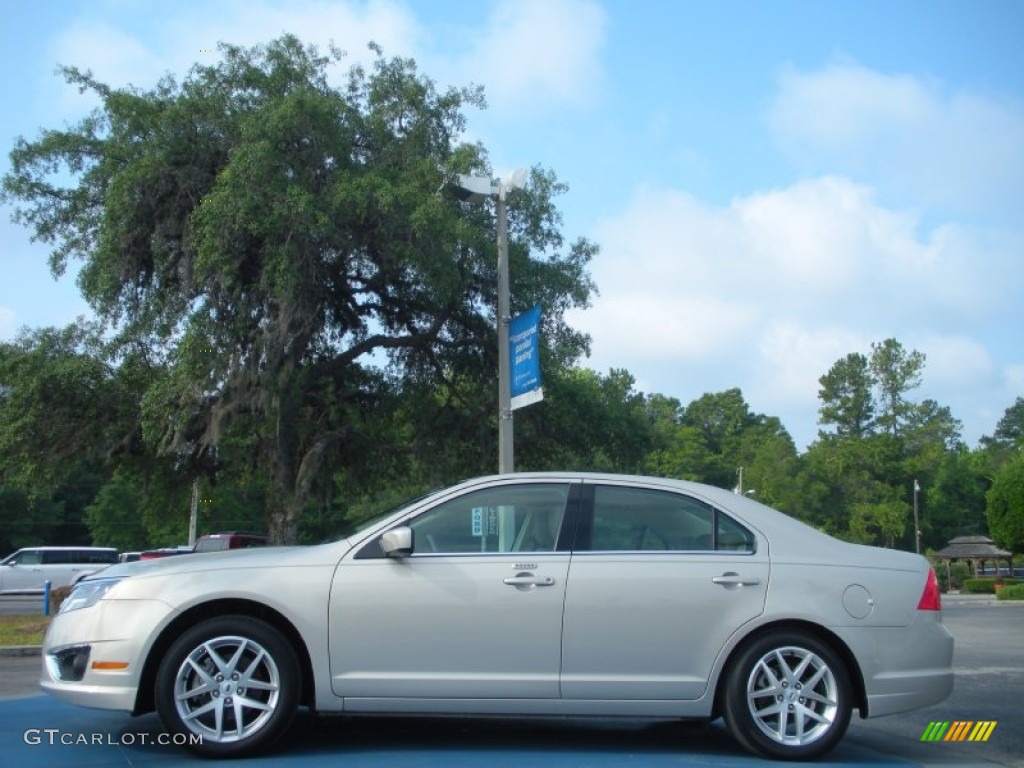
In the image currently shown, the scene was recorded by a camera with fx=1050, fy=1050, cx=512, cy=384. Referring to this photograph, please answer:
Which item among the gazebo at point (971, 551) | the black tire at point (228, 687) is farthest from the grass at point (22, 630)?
the gazebo at point (971, 551)

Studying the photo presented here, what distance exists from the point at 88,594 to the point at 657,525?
3.24m

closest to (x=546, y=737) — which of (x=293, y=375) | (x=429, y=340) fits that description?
(x=293, y=375)

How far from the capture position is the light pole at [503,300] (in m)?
12.7

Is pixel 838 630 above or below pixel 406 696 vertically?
above

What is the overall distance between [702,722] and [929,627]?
5.71 feet

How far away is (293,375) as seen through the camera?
20188 millimetres

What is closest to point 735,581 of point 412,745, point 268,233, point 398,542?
point 398,542

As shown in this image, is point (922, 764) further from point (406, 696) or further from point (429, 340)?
point (429, 340)

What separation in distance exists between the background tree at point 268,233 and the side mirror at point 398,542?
13205 millimetres

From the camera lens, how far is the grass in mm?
13882

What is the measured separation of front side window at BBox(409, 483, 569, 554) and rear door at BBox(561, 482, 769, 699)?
232 mm

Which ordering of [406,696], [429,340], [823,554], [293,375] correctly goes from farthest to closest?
[429,340] < [293,375] < [823,554] < [406,696]

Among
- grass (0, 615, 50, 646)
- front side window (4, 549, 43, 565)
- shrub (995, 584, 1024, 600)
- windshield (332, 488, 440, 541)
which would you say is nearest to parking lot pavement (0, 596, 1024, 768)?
windshield (332, 488, 440, 541)

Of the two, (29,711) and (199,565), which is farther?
(29,711)
